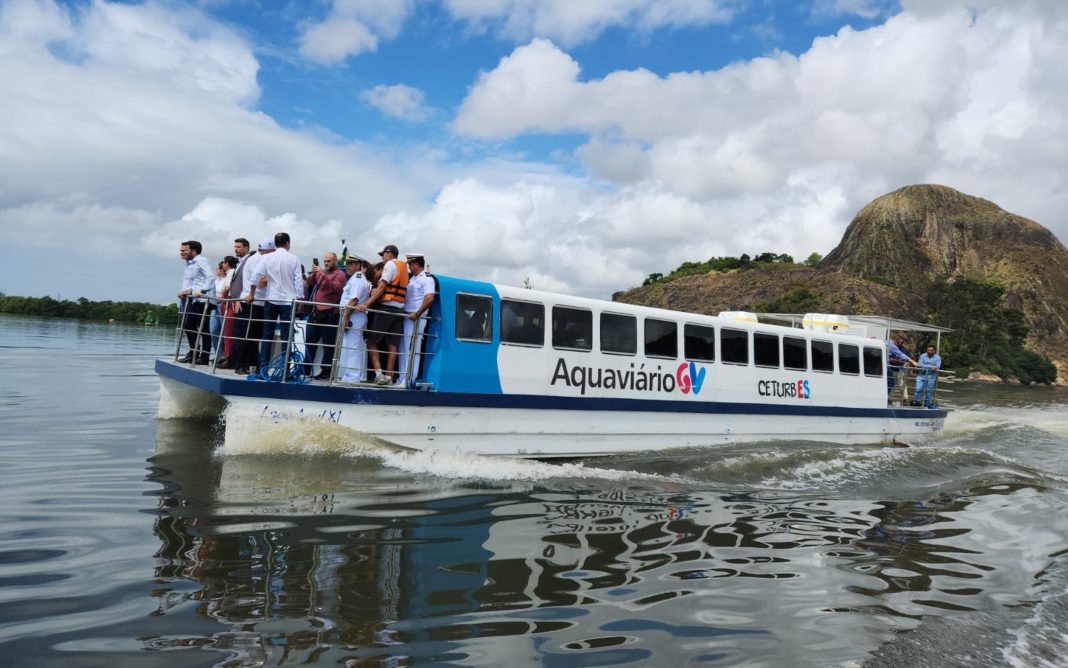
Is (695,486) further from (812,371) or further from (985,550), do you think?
(812,371)

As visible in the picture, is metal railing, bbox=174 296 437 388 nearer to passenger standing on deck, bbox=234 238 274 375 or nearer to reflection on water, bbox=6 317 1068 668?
passenger standing on deck, bbox=234 238 274 375

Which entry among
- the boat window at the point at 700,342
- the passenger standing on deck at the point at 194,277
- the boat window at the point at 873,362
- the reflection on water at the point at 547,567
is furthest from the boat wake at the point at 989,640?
Answer: the boat window at the point at 873,362

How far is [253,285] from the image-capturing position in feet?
32.9

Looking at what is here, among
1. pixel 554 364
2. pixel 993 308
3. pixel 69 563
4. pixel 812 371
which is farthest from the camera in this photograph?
pixel 993 308

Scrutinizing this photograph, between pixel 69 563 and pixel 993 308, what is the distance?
85.7 m

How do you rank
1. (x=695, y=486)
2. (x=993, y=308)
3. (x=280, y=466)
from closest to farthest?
1. (x=280, y=466)
2. (x=695, y=486)
3. (x=993, y=308)

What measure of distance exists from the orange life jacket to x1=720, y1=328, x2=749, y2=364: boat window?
6.16 meters

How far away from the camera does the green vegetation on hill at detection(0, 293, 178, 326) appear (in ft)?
266

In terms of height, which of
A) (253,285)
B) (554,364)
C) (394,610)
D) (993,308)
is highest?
(993,308)

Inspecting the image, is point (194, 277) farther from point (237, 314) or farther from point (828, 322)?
point (828, 322)

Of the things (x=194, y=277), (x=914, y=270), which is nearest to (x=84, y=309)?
(x=194, y=277)

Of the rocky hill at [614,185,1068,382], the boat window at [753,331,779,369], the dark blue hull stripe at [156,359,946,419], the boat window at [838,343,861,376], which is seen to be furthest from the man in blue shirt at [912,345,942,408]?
the rocky hill at [614,185,1068,382]

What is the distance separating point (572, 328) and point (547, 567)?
19.1 feet

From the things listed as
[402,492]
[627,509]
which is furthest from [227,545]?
[627,509]
